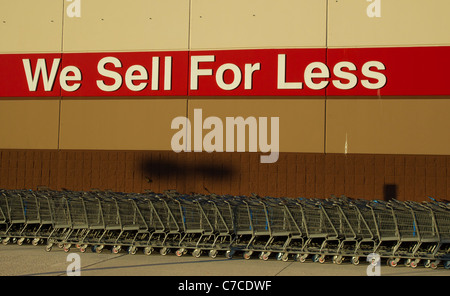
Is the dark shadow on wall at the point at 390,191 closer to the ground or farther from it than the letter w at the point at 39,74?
closer to the ground

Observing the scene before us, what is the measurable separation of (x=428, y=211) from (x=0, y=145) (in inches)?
502

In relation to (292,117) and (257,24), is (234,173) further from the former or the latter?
(257,24)

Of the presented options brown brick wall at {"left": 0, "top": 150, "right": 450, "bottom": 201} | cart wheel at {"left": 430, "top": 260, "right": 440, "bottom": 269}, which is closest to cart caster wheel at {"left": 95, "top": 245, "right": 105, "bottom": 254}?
cart wheel at {"left": 430, "top": 260, "right": 440, "bottom": 269}

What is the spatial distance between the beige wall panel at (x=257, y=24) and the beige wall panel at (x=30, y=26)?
3.89 m

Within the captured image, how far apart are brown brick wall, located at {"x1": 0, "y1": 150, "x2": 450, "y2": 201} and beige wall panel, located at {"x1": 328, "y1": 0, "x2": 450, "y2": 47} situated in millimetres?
2794

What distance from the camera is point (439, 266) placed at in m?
9.54

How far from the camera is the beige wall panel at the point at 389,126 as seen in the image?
15867 mm

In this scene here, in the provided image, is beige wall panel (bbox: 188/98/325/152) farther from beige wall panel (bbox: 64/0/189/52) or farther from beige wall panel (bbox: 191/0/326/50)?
beige wall panel (bbox: 64/0/189/52)

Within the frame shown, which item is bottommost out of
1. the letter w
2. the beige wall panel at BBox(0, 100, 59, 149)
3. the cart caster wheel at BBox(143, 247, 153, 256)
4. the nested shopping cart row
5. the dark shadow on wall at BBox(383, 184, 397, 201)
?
the cart caster wheel at BBox(143, 247, 153, 256)

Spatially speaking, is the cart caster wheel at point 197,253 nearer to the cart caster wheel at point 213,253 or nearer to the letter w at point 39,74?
the cart caster wheel at point 213,253

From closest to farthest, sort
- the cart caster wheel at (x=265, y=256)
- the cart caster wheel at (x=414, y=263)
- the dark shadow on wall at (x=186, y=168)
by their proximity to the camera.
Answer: the cart caster wheel at (x=414, y=263) < the cart caster wheel at (x=265, y=256) < the dark shadow on wall at (x=186, y=168)

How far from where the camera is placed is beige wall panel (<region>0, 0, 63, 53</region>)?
59.4ft

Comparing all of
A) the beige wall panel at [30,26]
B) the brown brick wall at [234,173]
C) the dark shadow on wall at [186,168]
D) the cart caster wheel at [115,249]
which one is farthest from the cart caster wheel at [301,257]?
the beige wall panel at [30,26]

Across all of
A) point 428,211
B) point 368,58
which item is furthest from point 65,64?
point 428,211
